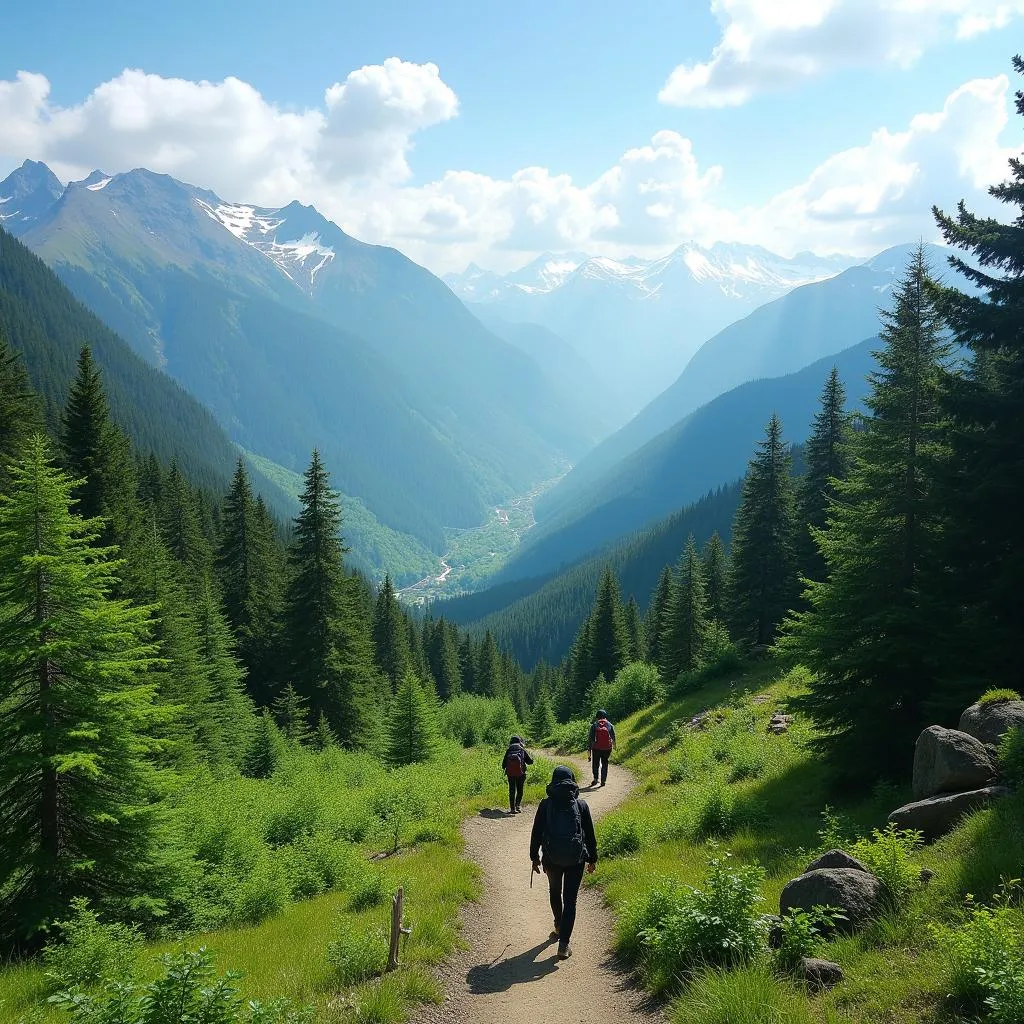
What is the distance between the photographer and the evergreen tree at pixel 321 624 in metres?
34.4

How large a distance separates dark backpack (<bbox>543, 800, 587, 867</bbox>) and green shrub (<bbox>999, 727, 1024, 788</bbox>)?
6212mm

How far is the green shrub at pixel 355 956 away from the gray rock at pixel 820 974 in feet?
17.1

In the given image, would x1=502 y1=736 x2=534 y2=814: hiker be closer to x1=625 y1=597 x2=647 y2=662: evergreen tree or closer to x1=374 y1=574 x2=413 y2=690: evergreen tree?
x1=374 y1=574 x2=413 y2=690: evergreen tree

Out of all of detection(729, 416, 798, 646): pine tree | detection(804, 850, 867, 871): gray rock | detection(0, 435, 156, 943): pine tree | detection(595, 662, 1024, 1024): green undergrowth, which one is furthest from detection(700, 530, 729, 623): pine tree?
detection(0, 435, 156, 943): pine tree

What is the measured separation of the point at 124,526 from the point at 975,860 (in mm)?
30120

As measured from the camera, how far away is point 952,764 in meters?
9.62

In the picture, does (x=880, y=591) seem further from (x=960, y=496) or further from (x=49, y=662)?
(x=49, y=662)

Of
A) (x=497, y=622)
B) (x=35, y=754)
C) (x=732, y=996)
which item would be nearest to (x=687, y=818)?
(x=732, y=996)

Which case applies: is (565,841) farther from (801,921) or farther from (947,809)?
(947,809)

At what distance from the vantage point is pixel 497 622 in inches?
7156

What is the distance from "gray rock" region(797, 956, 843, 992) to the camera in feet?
20.6

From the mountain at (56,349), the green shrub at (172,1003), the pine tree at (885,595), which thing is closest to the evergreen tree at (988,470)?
the pine tree at (885,595)

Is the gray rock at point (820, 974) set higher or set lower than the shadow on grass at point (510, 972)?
higher

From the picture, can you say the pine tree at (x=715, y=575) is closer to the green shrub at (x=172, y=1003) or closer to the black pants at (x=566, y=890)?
the black pants at (x=566, y=890)
